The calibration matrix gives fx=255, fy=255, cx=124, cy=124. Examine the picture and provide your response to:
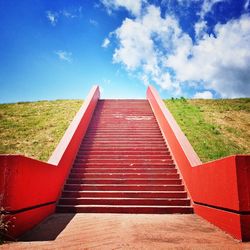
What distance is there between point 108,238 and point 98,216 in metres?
1.85

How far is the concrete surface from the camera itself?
11.3 feet

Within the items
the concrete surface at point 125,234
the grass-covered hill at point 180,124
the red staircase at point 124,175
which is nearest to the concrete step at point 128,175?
the red staircase at point 124,175

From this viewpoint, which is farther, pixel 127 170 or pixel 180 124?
pixel 180 124

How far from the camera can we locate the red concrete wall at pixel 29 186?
3838 millimetres

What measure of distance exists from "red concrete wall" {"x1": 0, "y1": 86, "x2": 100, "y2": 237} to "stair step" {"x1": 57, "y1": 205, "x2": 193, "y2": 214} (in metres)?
0.41

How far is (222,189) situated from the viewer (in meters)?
4.22

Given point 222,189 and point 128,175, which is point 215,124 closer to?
point 128,175

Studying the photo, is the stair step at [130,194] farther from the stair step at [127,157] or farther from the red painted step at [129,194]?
the stair step at [127,157]

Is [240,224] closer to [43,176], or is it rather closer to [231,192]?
[231,192]

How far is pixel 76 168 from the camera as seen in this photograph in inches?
302

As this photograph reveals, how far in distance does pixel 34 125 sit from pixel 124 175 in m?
6.31

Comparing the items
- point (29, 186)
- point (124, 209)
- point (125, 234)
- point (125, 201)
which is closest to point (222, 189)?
point (125, 234)

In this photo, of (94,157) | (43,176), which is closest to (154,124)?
(94,157)

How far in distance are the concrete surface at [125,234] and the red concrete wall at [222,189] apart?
20cm
